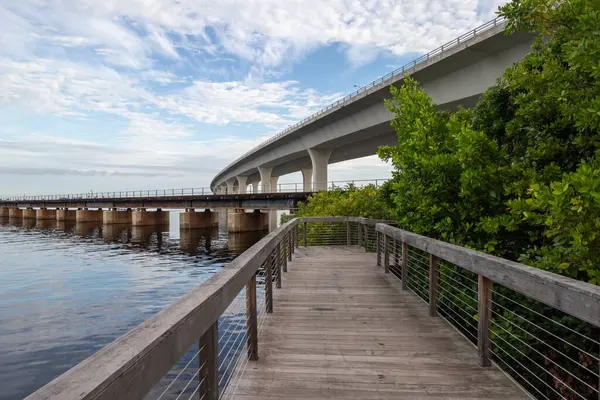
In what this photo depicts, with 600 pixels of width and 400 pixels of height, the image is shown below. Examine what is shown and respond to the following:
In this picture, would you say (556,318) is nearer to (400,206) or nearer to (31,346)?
(400,206)

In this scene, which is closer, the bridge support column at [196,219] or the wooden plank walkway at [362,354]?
the wooden plank walkway at [362,354]

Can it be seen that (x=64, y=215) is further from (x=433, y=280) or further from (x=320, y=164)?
(x=433, y=280)

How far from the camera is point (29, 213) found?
99.0 meters

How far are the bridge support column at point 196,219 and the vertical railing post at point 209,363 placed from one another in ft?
176

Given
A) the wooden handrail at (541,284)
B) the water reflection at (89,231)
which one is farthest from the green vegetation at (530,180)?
the water reflection at (89,231)

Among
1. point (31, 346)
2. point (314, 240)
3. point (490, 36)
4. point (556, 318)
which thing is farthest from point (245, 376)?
point (490, 36)

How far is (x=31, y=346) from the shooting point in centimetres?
1107

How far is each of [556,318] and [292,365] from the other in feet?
9.37

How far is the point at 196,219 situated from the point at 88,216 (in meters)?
29.5

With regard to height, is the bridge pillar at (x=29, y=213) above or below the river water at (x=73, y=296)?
above

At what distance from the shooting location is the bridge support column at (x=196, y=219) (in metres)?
55.3

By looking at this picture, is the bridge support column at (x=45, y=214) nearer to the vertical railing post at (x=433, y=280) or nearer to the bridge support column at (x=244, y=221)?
the bridge support column at (x=244, y=221)

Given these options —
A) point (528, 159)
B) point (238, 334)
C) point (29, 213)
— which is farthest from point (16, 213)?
point (528, 159)

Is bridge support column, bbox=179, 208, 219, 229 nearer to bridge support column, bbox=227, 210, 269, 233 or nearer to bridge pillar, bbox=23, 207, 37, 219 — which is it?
bridge support column, bbox=227, 210, 269, 233
